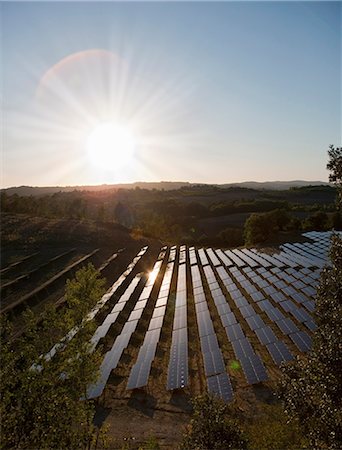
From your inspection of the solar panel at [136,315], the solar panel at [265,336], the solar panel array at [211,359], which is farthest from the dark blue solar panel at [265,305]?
the solar panel at [136,315]

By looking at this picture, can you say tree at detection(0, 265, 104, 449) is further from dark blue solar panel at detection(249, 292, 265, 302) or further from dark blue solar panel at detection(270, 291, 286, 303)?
dark blue solar panel at detection(249, 292, 265, 302)

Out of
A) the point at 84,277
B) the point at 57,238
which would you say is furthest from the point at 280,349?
the point at 57,238

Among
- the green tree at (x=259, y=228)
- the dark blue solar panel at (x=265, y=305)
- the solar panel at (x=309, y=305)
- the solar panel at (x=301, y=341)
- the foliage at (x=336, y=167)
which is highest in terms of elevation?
the foliage at (x=336, y=167)

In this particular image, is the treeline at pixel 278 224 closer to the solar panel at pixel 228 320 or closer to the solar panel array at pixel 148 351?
the solar panel array at pixel 148 351

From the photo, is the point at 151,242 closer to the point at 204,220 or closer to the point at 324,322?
the point at 204,220

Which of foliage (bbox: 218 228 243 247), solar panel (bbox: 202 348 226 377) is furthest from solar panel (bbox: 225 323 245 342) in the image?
foliage (bbox: 218 228 243 247)

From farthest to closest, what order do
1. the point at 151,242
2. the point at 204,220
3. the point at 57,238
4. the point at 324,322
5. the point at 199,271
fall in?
the point at 204,220 < the point at 151,242 < the point at 57,238 < the point at 199,271 < the point at 324,322
